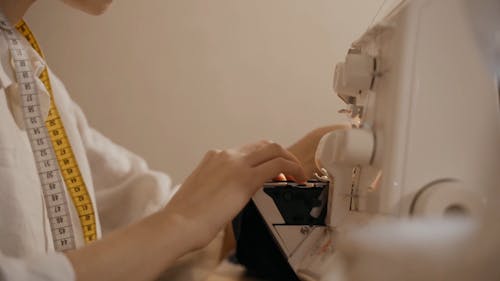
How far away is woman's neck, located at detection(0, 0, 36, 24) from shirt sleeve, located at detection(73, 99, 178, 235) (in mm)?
370

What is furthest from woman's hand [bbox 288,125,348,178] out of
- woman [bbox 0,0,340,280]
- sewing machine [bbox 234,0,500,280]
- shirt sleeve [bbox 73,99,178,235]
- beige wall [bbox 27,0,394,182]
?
beige wall [bbox 27,0,394,182]

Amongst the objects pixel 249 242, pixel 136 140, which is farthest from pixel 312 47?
pixel 249 242

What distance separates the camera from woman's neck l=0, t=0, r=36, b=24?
863 mm

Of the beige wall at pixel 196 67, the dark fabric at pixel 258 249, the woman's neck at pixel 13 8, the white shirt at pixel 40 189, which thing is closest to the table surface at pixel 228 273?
the dark fabric at pixel 258 249

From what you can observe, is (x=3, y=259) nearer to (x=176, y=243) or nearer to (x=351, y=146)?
(x=176, y=243)

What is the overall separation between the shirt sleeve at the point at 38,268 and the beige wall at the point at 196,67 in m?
1.17

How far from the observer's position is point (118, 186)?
125 centimetres

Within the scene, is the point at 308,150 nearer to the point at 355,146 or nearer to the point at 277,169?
the point at 277,169

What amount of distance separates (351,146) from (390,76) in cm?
8

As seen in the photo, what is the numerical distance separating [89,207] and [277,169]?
0.41 meters

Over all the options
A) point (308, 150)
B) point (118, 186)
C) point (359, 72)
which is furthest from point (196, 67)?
point (359, 72)

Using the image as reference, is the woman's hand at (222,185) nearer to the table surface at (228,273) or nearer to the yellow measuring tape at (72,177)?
the table surface at (228,273)

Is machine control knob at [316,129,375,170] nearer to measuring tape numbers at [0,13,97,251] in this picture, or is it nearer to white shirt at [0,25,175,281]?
white shirt at [0,25,175,281]

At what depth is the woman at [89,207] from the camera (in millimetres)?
557
